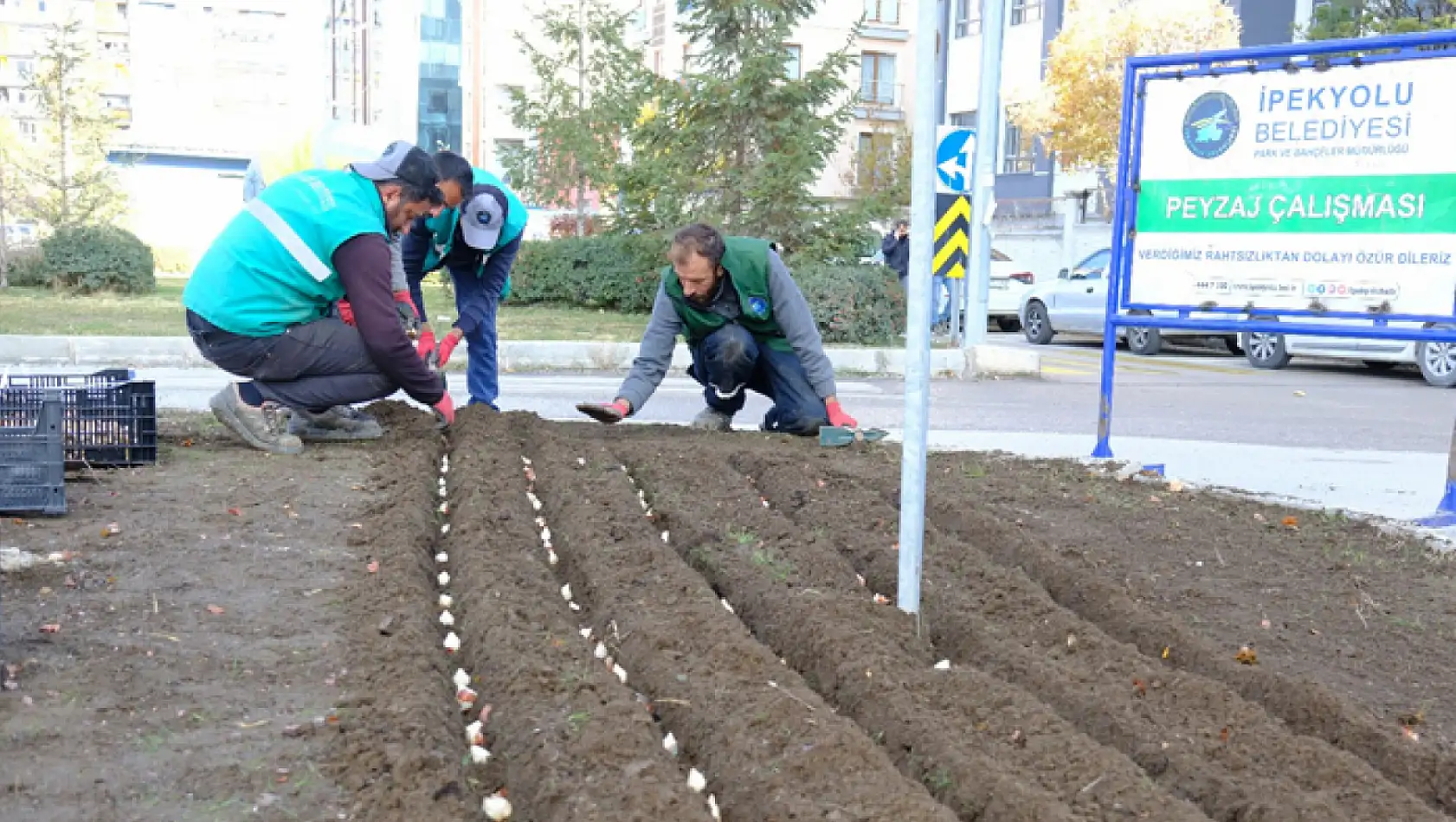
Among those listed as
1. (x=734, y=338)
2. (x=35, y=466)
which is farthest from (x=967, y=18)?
(x=35, y=466)

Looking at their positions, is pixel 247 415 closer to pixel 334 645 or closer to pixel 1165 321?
pixel 334 645

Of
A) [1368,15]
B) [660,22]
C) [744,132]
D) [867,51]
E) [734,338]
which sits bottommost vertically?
[734,338]

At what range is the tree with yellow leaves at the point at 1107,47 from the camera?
31125 mm

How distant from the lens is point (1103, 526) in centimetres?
546

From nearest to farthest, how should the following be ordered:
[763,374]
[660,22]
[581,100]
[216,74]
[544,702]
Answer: [544,702]
[763,374]
[581,100]
[660,22]
[216,74]

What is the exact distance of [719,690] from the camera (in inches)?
126

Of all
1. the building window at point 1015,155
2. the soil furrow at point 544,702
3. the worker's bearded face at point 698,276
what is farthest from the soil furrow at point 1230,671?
the building window at point 1015,155

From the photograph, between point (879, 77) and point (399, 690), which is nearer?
point (399, 690)

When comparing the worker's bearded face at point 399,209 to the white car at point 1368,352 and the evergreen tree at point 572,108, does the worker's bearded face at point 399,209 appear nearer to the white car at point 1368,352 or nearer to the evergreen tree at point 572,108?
the white car at point 1368,352

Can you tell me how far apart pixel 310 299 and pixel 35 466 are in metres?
1.64

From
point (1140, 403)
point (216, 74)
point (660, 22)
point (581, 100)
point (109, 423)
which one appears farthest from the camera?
point (216, 74)

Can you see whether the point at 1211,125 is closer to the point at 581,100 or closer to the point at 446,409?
the point at 446,409

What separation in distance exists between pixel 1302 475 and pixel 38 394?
6246mm

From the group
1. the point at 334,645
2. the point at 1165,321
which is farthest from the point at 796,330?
the point at 334,645
